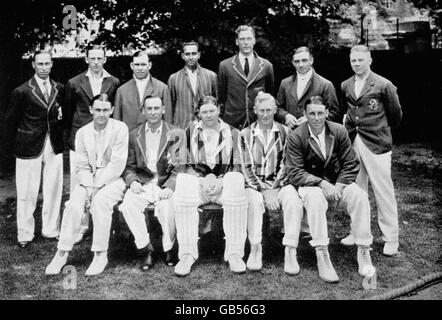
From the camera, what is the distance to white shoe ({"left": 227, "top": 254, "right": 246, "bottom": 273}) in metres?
4.18

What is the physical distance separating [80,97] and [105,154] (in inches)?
31.0

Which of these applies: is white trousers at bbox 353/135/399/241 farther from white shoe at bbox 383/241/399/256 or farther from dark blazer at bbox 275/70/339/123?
dark blazer at bbox 275/70/339/123

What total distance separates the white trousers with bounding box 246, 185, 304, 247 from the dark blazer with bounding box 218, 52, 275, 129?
1.06m

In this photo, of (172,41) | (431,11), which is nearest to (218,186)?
(172,41)

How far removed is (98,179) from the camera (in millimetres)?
4574

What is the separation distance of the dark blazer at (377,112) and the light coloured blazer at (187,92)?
4.80 feet

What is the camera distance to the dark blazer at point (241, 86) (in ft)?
16.9

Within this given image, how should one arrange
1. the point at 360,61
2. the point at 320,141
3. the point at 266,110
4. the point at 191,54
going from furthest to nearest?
the point at 191,54, the point at 360,61, the point at 266,110, the point at 320,141

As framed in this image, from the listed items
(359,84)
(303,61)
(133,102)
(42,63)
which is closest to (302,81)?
(303,61)

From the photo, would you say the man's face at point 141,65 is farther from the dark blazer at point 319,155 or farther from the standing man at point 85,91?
the dark blazer at point 319,155

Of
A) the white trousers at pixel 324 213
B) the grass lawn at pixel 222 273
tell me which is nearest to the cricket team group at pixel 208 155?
the white trousers at pixel 324 213

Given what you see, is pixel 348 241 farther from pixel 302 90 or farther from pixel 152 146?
pixel 152 146

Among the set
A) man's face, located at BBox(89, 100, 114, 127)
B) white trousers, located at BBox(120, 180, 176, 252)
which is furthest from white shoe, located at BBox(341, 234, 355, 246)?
man's face, located at BBox(89, 100, 114, 127)
